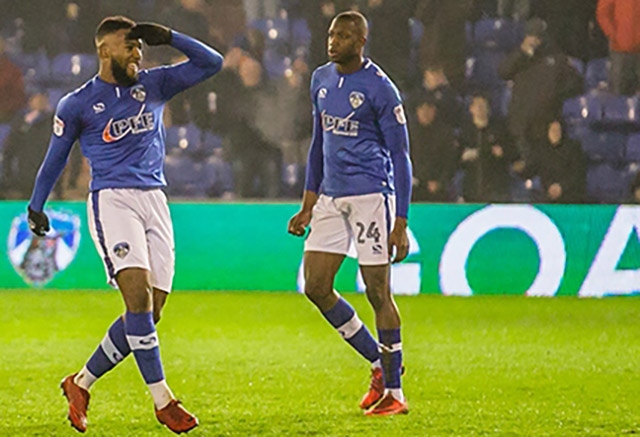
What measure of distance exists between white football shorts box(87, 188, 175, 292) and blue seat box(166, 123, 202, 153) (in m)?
6.33

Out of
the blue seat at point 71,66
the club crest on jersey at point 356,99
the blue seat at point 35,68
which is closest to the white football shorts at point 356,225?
the club crest on jersey at point 356,99

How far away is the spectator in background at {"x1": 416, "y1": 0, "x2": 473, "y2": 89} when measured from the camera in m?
10.9

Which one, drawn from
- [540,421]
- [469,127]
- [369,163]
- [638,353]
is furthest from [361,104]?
[469,127]

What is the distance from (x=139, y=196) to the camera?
4.65 meters

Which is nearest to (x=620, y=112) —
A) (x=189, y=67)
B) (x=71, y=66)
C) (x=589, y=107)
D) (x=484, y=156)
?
(x=589, y=107)

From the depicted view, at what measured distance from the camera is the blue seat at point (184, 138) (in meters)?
11.1

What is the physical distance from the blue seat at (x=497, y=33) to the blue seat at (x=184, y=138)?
2.70 metres

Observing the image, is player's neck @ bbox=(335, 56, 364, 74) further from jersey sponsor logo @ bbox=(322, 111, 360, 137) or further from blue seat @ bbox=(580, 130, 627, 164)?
blue seat @ bbox=(580, 130, 627, 164)

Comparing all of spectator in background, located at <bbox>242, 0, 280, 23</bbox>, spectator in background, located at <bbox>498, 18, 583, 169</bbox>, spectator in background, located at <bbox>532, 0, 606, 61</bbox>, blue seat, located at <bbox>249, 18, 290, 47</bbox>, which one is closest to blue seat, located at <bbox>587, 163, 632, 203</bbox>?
spectator in background, located at <bbox>498, 18, 583, 169</bbox>

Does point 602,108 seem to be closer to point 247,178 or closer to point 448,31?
point 448,31

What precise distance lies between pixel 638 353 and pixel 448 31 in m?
4.65

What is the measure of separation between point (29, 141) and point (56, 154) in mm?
6739

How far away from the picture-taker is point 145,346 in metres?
4.48

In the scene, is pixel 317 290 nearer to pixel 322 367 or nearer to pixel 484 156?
pixel 322 367
